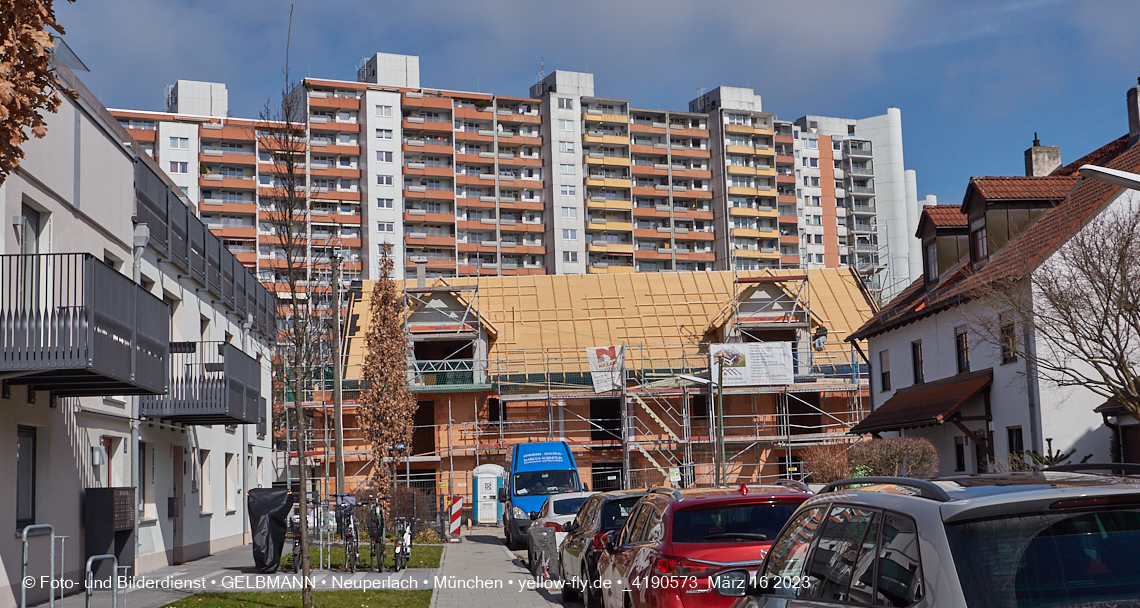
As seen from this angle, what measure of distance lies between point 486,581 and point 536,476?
45.7 feet

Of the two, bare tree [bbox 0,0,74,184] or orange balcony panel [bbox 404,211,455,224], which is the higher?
orange balcony panel [bbox 404,211,455,224]

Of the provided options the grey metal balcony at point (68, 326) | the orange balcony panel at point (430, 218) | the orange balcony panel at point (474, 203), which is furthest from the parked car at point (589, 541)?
the orange balcony panel at point (474, 203)

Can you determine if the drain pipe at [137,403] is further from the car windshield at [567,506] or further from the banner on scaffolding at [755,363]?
the banner on scaffolding at [755,363]

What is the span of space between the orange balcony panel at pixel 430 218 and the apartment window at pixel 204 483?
216 feet

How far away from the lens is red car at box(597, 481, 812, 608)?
28.9 ft

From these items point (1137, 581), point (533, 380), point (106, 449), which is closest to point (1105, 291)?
point (1137, 581)

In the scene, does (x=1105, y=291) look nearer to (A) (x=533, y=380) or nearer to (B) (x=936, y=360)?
(B) (x=936, y=360)

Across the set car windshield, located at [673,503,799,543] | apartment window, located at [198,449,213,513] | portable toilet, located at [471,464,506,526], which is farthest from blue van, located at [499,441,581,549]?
car windshield, located at [673,503,799,543]

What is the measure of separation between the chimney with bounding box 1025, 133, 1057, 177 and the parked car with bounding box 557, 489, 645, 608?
22955 millimetres

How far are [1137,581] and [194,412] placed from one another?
19.8m

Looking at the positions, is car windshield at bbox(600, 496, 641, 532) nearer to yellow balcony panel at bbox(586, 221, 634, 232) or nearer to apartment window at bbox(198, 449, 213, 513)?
apartment window at bbox(198, 449, 213, 513)

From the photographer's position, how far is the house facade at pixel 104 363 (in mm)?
13695

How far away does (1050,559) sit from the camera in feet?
13.8

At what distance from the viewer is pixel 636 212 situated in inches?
3890
